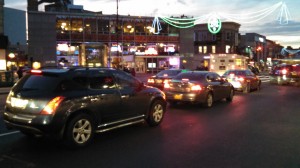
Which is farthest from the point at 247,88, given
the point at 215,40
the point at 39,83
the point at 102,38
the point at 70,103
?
the point at 215,40

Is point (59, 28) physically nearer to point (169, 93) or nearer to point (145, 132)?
point (169, 93)

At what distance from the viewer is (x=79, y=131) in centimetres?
739

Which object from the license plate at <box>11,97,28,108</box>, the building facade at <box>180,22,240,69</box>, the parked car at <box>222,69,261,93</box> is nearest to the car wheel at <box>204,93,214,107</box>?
the parked car at <box>222,69,261,93</box>

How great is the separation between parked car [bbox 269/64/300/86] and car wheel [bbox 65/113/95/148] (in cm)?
2536

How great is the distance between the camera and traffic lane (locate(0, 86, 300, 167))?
6441 mm

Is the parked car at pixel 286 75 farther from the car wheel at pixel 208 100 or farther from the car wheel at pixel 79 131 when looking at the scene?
the car wheel at pixel 79 131

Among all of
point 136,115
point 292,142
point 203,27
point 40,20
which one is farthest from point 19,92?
point 203,27

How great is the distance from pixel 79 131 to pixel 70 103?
675 millimetres

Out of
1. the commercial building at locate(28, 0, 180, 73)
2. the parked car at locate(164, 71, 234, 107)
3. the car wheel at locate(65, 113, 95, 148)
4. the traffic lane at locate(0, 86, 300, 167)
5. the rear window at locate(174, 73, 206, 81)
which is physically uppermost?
the commercial building at locate(28, 0, 180, 73)

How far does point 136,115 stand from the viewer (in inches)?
356

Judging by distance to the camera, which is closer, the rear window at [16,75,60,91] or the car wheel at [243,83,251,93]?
the rear window at [16,75,60,91]

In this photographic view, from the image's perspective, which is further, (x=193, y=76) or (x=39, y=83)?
(x=193, y=76)

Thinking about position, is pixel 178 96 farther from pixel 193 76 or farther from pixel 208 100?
Answer: pixel 208 100

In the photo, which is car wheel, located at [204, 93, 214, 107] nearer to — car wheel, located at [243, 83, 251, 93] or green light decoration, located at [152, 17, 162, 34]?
car wheel, located at [243, 83, 251, 93]
